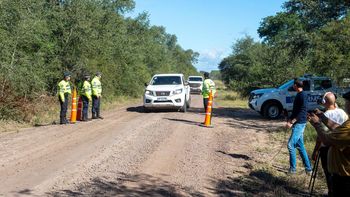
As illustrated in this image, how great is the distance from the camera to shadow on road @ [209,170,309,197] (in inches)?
320

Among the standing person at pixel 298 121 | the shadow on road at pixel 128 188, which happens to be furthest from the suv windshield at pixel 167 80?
the shadow on road at pixel 128 188

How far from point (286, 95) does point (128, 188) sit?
13.2 m

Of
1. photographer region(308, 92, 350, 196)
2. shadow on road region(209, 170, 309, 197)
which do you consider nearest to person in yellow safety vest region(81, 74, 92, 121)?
shadow on road region(209, 170, 309, 197)

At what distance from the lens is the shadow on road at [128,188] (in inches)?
296

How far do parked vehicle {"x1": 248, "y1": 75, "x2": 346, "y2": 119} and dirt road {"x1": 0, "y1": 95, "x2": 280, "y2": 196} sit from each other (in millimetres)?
4047

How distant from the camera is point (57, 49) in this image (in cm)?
2508

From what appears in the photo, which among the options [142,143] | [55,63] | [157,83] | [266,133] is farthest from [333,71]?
[55,63]

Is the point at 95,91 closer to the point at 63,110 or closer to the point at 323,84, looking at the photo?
the point at 63,110

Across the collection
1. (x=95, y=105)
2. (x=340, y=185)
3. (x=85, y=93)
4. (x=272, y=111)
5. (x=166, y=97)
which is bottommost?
(x=340, y=185)

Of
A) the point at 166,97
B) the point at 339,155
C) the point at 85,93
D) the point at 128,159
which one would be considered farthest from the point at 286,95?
the point at 339,155

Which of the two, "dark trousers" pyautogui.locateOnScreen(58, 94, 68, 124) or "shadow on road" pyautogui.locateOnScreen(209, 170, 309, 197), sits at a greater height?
"dark trousers" pyautogui.locateOnScreen(58, 94, 68, 124)

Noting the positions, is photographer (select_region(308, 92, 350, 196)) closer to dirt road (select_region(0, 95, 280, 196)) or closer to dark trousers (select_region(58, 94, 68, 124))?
dirt road (select_region(0, 95, 280, 196))

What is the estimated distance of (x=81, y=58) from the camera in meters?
25.9

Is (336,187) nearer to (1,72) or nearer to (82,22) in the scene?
(1,72)
